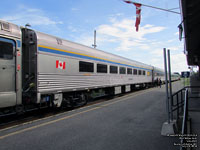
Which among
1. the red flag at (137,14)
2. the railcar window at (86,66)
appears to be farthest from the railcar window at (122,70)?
the railcar window at (86,66)

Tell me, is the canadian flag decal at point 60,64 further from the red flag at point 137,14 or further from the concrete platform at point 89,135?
the red flag at point 137,14

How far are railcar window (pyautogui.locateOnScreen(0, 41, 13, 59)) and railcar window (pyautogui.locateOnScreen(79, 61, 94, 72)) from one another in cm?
379

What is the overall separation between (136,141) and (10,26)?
540 cm

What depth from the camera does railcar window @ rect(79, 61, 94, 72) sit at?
911cm

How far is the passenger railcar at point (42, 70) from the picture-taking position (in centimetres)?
568

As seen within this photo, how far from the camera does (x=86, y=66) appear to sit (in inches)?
376

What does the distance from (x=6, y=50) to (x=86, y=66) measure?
4542 millimetres

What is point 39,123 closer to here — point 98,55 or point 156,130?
point 156,130

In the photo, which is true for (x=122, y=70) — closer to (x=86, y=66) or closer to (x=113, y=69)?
(x=113, y=69)

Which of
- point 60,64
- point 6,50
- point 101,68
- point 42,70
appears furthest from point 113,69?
point 6,50

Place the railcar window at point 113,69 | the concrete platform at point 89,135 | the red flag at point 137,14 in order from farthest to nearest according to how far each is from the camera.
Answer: the railcar window at point 113,69, the red flag at point 137,14, the concrete platform at point 89,135

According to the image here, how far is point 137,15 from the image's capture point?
412 inches

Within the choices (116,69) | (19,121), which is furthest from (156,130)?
(116,69)

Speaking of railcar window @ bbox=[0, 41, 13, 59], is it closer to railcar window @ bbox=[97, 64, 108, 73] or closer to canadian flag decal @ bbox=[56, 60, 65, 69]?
canadian flag decal @ bbox=[56, 60, 65, 69]
